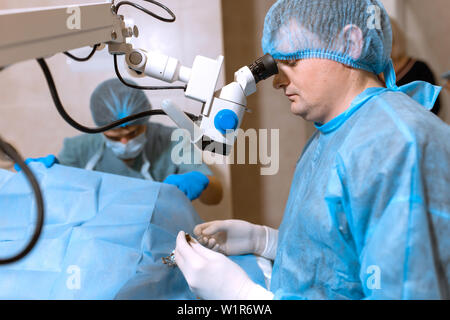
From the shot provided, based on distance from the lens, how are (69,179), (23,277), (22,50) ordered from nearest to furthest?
(22,50) < (23,277) < (69,179)

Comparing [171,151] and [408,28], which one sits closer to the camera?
[171,151]

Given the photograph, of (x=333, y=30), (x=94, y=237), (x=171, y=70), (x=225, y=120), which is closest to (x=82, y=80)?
(x=94, y=237)

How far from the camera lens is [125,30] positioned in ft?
2.60

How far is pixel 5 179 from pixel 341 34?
1.05 meters

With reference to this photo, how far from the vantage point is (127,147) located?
1713 mm

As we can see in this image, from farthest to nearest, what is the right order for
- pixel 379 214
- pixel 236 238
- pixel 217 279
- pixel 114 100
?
1. pixel 114 100
2. pixel 236 238
3. pixel 217 279
4. pixel 379 214

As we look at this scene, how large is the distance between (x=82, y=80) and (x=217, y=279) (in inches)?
55.6

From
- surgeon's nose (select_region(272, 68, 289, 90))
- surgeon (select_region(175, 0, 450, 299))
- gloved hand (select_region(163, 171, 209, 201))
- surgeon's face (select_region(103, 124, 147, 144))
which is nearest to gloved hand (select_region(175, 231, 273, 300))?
surgeon (select_region(175, 0, 450, 299))

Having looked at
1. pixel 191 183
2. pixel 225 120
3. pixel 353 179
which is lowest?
pixel 191 183

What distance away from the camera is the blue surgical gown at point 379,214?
23.7 inches

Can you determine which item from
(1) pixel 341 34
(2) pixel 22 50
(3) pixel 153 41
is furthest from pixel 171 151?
(2) pixel 22 50

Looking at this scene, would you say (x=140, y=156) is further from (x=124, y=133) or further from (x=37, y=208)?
(x=37, y=208)

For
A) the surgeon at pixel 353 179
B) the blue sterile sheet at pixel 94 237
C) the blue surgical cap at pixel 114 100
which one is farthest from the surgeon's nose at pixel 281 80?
the blue surgical cap at pixel 114 100

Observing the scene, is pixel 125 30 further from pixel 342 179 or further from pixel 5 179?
pixel 5 179
